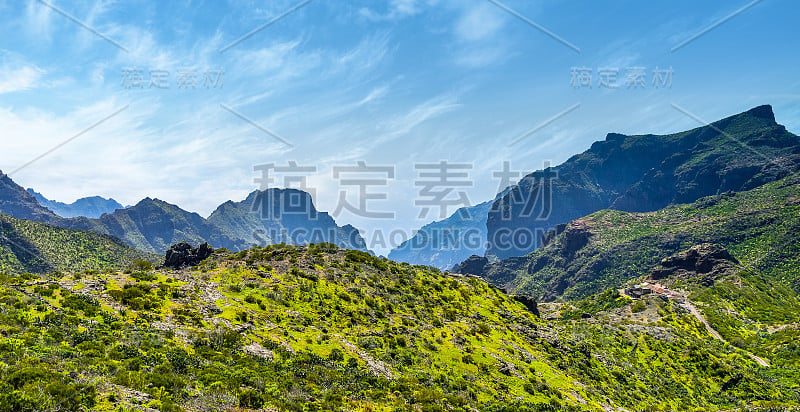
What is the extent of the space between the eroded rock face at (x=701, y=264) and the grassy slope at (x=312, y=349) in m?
100

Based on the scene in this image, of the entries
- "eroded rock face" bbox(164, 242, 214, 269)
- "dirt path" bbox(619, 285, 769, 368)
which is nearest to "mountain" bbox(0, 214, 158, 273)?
"eroded rock face" bbox(164, 242, 214, 269)

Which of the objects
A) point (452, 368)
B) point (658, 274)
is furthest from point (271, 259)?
point (658, 274)

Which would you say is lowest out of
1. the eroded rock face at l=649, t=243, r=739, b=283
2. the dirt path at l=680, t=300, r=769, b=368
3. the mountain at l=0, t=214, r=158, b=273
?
the dirt path at l=680, t=300, r=769, b=368

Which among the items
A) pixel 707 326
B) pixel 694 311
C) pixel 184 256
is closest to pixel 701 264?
pixel 694 311

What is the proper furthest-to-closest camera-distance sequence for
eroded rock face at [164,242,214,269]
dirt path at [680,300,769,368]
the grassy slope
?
dirt path at [680,300,769,368], eroded rock face at [164,242,214,269], the grassy slope

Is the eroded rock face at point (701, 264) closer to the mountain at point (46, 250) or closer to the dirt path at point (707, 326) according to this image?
the dirt path at point (707, 326)

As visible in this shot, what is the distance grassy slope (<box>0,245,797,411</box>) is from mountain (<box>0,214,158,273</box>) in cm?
17106

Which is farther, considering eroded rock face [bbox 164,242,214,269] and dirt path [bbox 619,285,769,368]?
dirt path [bbox 619,285,769,368]

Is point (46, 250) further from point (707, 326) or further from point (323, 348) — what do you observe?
point (707, 326)

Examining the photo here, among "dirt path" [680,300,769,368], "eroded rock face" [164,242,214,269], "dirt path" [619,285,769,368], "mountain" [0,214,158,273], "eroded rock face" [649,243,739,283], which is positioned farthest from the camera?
"mountain" [0,214,158,273]

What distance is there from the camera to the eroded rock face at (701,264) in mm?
134750

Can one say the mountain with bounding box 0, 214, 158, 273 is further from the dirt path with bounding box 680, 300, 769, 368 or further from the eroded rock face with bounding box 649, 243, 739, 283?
the eroded rock face with bounding box 649, 243, 739, 283

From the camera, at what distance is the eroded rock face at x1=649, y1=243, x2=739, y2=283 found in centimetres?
13475

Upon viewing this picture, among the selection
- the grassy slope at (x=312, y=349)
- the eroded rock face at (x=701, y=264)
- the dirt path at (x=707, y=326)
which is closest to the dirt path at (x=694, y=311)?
the dirt path at (x=707, y=326)
